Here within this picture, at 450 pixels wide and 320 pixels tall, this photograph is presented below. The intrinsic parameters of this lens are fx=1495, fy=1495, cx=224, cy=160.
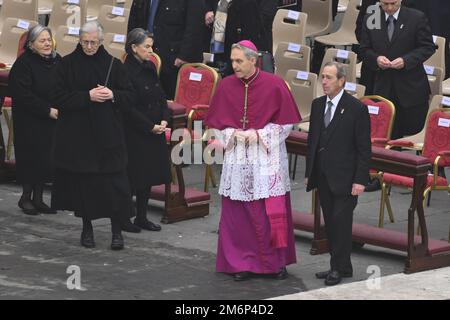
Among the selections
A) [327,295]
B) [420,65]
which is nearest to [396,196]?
[420,65]

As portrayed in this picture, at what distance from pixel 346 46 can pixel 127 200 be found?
23.4 feet

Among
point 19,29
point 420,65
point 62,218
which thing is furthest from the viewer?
point 19,29

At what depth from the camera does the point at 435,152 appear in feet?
48.4

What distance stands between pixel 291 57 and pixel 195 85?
1.47 meters

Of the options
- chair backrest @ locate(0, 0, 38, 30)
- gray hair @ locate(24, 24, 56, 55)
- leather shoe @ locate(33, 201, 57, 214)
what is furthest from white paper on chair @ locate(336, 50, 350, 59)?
chair backrest @ locate(0, 0, 38, 30)

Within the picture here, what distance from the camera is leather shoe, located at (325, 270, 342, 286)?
12.7m

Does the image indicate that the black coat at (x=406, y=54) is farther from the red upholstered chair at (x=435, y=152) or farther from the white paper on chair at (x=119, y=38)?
the white paper on chair at (x=119, y=38)

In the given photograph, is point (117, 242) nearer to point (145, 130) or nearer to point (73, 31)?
point (145, 130)

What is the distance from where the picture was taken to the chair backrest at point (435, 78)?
16578 mm

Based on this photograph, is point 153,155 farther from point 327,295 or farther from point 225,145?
point 327,295

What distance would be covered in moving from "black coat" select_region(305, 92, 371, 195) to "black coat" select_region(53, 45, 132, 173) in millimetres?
2078

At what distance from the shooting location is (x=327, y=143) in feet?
41.7

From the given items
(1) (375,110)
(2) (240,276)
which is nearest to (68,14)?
(1) (375,110)

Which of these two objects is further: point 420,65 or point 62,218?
point 420,65
